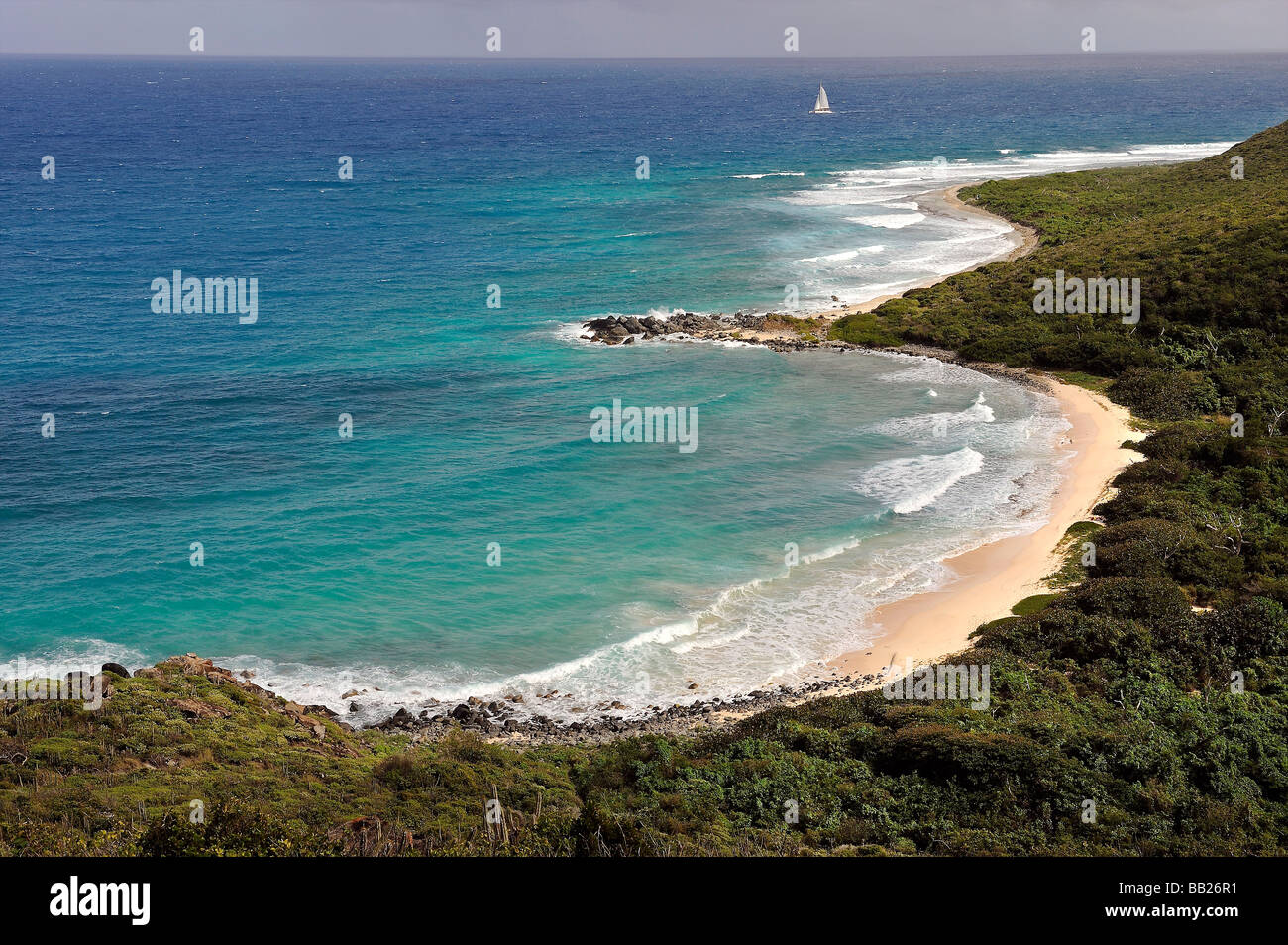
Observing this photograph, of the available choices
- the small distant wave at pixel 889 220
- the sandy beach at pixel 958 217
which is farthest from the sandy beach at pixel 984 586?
the small distant wave at pixel 889 220

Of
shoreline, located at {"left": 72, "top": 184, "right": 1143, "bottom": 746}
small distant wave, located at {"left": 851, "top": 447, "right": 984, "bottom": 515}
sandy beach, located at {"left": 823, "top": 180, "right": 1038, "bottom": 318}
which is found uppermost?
sandy beach, located at {"left": 823, "top": 180, "right": 1038, "bottom": 318}

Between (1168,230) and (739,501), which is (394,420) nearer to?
(739,501)

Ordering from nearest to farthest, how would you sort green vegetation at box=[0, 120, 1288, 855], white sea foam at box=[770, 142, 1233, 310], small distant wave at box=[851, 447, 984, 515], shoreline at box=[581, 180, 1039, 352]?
1. green vegetation at box=[0, 120, 1288, 855]
2. small distant wave at box=[851, 447, 984, 515]
3. shoreline at box=[581, 180, 1039, 352]
4. white sea foam at box=[770, 142, 1233, 310]

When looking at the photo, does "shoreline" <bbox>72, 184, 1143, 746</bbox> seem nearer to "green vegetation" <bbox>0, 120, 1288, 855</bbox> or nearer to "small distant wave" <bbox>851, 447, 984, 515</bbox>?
"green vegetation" <bbox>0, 120, 1288, 855</bbox>

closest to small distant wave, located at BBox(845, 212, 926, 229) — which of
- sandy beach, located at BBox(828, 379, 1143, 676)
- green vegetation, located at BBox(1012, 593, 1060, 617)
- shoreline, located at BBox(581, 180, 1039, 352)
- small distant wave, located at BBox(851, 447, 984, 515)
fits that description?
shoreline, located at BBox(581, 180, 1039, 352)

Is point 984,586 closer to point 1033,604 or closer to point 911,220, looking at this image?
point 1033,604
